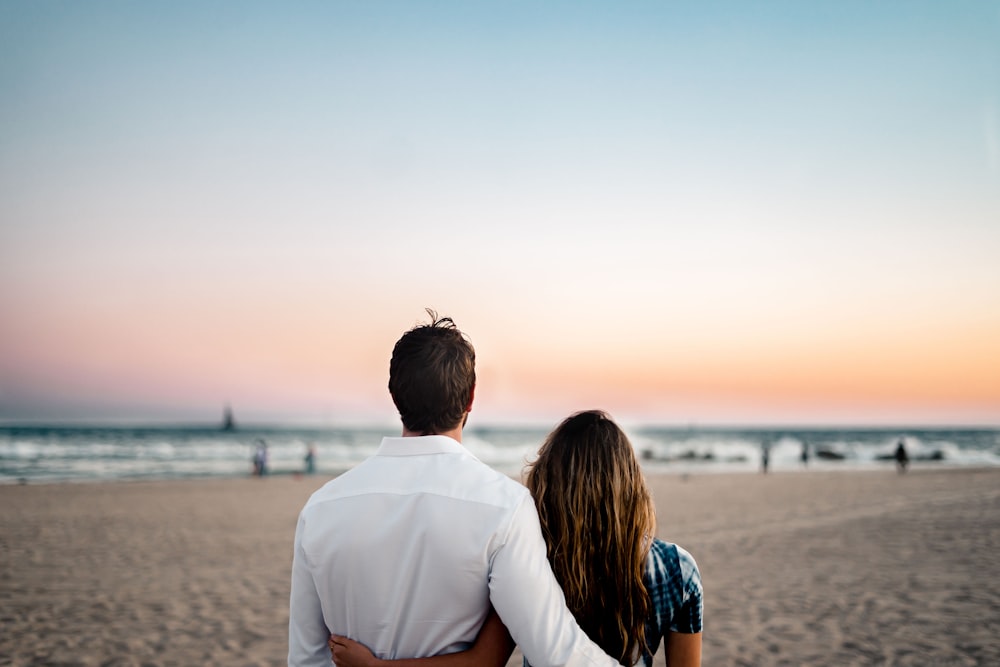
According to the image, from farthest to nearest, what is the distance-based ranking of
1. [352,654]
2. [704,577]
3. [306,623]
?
[704,577] → [306,623] → [352,654]

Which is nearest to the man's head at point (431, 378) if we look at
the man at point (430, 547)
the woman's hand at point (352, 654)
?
the man at point (430, 547)

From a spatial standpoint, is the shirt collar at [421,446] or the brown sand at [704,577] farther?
the brown sand at [704,577]

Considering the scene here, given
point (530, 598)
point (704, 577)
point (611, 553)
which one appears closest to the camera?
point (530, 598)

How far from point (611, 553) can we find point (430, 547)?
59 cm

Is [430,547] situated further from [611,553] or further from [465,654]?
[611,553]

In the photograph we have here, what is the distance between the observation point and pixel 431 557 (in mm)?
1655

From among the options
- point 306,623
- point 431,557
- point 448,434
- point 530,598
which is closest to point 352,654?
point 306,623

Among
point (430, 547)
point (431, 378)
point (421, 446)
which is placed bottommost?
point (430, 547)

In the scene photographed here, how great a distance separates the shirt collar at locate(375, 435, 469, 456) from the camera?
1.73 m

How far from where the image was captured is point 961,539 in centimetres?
1269

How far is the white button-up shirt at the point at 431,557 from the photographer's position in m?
1.64

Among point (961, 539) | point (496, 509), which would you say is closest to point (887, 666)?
point (496, 509)

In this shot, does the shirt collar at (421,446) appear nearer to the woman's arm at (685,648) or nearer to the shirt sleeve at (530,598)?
the shirt sleeve at (530,598)

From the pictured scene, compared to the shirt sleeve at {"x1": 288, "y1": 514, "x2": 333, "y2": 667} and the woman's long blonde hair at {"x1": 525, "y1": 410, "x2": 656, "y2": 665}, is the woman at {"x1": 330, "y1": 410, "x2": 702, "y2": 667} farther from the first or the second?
the shirt sleeve at {"x1": 288, "y1": 514, "x2": 333, "y2": 667}
